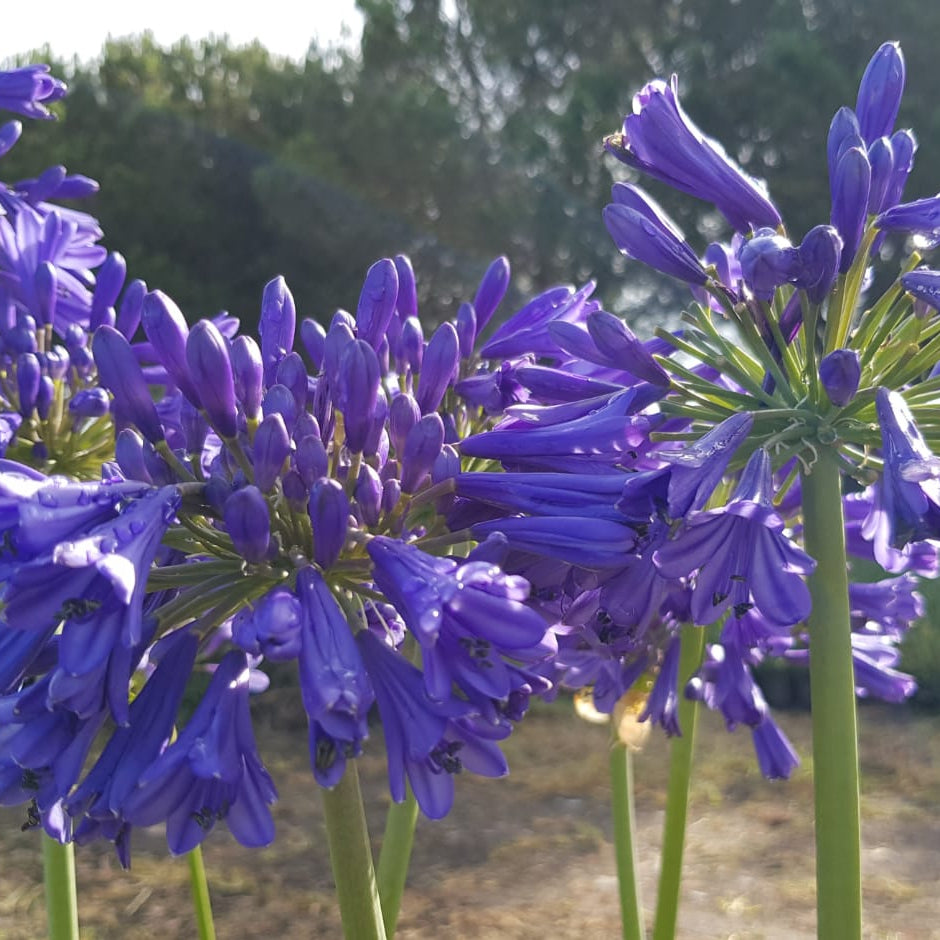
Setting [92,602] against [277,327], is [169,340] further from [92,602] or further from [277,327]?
[92,602]

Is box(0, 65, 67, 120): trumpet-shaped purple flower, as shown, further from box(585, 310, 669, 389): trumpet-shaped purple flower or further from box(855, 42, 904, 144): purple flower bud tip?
box(855, 42, 904, 144): purple flower bud tip

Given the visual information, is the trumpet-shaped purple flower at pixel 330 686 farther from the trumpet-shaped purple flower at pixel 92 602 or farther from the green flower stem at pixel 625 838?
the green flower stem at pixel 625 838

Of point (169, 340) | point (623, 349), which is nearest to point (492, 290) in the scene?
point (623, 349)

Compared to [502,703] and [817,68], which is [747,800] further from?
[817,68]

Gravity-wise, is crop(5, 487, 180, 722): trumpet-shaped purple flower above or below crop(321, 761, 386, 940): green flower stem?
above

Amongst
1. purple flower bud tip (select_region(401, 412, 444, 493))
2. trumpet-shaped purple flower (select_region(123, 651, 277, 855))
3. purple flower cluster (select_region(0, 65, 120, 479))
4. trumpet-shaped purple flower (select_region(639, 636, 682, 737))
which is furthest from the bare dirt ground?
purple flower bud tip (select_region(401, 412, 444, 493))

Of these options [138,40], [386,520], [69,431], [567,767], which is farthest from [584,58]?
[386,520]
